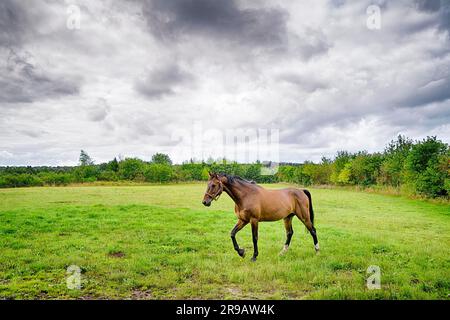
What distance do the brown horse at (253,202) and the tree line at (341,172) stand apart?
2.85 feet

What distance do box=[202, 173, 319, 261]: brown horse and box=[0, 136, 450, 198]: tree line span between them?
0.87 metres

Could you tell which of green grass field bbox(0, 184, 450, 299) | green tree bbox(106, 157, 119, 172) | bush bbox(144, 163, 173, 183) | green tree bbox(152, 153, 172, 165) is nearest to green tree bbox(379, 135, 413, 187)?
green grass field bbox(0, 184, 450, 299)

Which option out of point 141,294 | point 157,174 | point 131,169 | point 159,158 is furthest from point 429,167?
point 159,158

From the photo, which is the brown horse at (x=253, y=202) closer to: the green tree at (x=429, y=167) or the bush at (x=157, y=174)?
the green tree at (x=429, y=167)

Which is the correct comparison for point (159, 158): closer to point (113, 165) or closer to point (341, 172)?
point (113, 165)

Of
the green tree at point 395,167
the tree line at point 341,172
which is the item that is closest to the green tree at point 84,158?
the tree line at point 341,172

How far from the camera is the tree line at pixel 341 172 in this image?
29.9 m

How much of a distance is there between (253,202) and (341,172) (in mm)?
52081

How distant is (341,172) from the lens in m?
55.6

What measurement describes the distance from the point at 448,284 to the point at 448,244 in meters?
5.87

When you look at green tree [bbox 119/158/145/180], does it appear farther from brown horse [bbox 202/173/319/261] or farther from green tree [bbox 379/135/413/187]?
brown horse [bbox 202/173/319/261]

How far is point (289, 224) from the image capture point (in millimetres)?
9117
